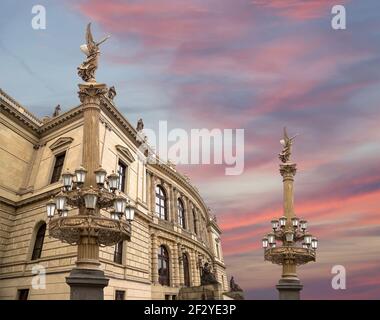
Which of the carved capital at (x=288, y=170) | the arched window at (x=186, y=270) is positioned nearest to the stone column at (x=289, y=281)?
the carved capital at (x=288, y=170)

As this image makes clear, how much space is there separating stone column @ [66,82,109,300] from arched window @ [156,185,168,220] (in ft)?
78.6

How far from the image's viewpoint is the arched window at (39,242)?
2395 centimetres

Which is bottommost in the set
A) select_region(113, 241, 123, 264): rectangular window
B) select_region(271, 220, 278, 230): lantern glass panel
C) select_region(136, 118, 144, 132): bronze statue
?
select_region(113, 241, 123, 264): rectangular window

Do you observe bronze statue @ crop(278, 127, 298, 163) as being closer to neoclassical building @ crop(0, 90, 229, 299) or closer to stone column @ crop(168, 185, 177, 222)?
neoclassical building @ crop(0, 90, 229, 299)

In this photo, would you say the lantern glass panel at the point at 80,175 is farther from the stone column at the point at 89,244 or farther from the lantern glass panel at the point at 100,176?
the lantern glass panel at the point at 100,176

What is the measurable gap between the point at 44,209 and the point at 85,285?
17.4 metres

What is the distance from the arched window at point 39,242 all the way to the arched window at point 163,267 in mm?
10934

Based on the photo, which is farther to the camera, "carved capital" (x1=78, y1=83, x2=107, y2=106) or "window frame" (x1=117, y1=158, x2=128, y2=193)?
"window frame" (x1=117, y1=158, x2=128, y2=193)

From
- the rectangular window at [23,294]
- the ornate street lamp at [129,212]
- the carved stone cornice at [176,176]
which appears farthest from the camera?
the carved stone cornice at [176,176]

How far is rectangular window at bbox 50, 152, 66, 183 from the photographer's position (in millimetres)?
25766

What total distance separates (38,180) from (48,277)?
7.95 metres

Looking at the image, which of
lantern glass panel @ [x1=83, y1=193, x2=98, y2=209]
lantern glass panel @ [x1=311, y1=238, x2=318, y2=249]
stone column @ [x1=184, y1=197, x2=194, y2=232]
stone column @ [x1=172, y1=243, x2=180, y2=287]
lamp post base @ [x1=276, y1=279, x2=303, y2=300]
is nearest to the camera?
lantern glass panel @ [x1=83, y1=193, x2=98, y2=209]

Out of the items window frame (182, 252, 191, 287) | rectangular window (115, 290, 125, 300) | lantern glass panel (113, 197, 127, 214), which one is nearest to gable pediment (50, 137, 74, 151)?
rectangular window (115, 290, 125, 300)

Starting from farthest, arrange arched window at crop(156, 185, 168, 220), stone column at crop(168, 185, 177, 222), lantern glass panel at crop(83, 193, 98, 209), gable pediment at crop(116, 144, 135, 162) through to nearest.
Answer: stone column at crop(168, 185, 177, 222) < arched window at crop(156, 185, 168, 220) < gable pediment at crop(116, 144, 135, 162) < lantern glass panel at crop(83, 193, 98, 209)
